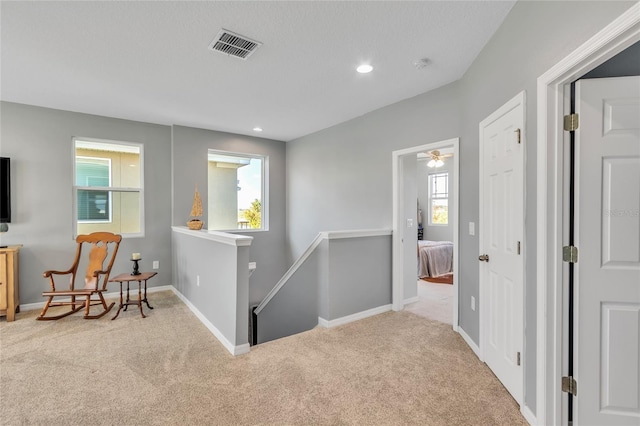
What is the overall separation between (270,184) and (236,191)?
0.66 metres

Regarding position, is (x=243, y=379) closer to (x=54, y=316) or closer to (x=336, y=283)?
(x=336, y=283)

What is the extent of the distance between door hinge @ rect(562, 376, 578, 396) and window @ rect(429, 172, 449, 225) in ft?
21.2

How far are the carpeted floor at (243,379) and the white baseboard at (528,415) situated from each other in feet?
0.13

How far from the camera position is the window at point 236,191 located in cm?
553

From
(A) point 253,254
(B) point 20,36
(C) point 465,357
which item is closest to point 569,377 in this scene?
(C) point 465,357

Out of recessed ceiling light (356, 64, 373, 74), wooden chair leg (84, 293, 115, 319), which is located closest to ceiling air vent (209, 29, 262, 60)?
recessed ceiling light (356, 64, 373, 74)

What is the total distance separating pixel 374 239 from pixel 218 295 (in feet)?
6.26

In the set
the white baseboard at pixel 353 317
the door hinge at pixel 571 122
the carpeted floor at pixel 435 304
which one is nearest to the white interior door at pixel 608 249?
the door hinge at pixel 571 122

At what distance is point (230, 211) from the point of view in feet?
18.7

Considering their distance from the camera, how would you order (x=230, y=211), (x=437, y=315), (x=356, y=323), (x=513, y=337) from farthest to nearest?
(x=230, y=211) → (x=437, y=315) → (x=356, y=323) → (x=513, y=337)

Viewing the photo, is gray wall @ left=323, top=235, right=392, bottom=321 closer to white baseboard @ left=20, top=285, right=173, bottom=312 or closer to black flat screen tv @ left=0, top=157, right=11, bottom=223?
white baseboard @ left=20, top=285, right=173, bottom=312

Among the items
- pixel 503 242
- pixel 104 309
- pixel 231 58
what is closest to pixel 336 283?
pixel 503 242

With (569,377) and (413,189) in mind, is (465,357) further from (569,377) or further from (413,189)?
(413,189)

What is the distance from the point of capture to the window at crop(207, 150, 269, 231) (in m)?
5.53
